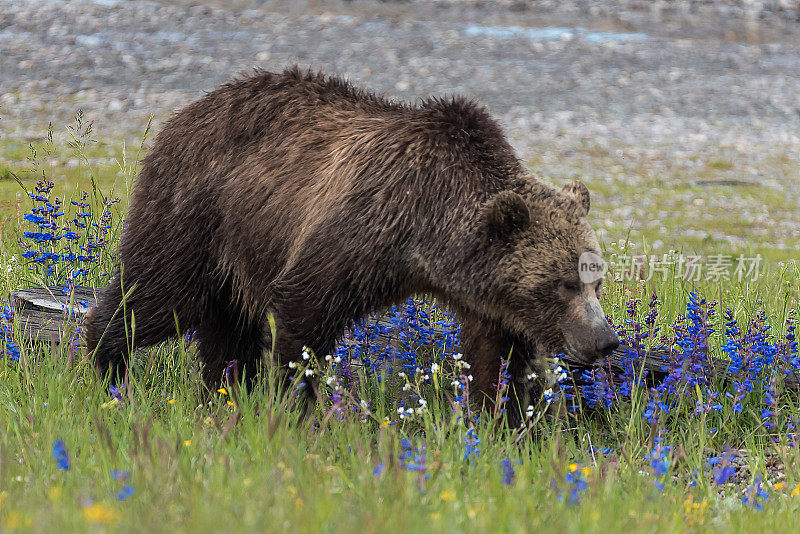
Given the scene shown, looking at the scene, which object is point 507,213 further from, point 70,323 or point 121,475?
point 70,323

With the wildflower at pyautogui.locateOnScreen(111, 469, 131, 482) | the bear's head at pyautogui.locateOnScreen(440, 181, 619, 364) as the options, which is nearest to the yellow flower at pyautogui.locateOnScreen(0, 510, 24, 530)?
the wildflower at pyautogui.locateOnScreen(111, 469, 131, 482)

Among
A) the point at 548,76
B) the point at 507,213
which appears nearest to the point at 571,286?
the point at 507,213

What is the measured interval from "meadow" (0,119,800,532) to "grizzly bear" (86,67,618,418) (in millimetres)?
278

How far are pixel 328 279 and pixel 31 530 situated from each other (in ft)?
7.39

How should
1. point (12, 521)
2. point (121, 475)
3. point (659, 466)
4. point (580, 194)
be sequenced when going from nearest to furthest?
1. point (12, 521)
2. point (121, 475)
3. point (659, 466)
4. point (580, 194)

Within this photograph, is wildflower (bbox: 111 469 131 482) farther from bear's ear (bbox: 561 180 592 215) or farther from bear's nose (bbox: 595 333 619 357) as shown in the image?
bear's ear (bbox: 561 180 592 215)

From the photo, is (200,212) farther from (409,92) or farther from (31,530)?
(409,92)

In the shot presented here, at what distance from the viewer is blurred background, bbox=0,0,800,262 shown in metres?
12.0

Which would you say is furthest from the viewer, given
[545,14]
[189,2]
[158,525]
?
[545,14]

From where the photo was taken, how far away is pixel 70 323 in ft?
17.2

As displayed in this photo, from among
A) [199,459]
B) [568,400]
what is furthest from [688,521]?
[568,400]

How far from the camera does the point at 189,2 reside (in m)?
20.7

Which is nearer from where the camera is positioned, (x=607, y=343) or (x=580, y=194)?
(x=607, y=343)

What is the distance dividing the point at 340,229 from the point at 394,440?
50.6 inches
